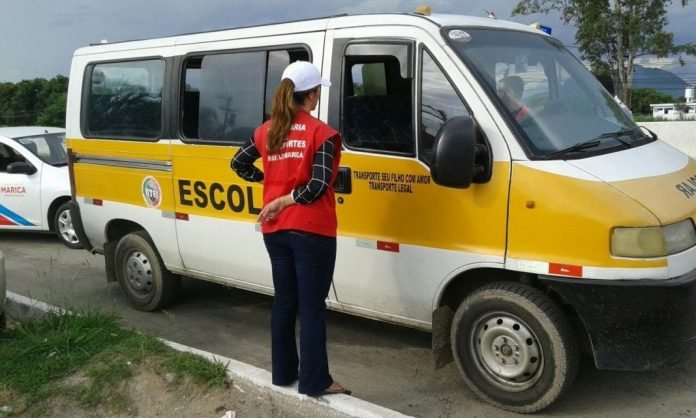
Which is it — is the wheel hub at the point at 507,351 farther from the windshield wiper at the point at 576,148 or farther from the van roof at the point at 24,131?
the van roof at the point at 24,131

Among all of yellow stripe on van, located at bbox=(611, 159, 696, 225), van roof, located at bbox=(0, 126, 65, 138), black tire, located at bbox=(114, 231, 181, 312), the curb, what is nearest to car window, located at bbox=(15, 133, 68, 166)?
van roof, located at bbox=(0, 126, 65, 138)

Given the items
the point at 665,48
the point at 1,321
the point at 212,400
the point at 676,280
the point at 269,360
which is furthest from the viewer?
the point at 665,48

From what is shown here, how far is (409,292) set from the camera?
13.6ft

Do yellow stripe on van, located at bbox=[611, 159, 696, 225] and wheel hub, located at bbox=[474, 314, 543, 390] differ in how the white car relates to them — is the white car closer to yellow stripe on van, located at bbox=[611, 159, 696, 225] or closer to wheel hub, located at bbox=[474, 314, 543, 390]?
wheel hub, located at bbox=[474, 314, 543, 390]

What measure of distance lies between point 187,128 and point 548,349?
315cm

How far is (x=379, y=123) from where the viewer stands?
13.8 feet

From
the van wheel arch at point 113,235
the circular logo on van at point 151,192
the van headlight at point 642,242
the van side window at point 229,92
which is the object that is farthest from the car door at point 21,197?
the van headlight at point 642,242

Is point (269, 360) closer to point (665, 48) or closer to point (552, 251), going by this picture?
point (552, 251)

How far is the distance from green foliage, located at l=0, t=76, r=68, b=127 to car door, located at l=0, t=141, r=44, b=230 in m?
14.0

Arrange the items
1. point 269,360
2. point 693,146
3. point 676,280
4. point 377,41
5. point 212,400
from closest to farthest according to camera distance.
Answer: point 676,280
point 212,400
point 377,41
point 269,360
point 693,146

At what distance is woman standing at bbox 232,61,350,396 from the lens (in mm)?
3344

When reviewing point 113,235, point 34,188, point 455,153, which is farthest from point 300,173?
point 34,188

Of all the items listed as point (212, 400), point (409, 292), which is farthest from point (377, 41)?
point (212, 400)

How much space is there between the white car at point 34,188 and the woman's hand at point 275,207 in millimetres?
6129
